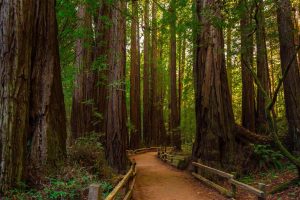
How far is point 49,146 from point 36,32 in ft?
8.29

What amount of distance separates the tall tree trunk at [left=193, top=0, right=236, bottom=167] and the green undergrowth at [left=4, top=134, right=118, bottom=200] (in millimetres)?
5320

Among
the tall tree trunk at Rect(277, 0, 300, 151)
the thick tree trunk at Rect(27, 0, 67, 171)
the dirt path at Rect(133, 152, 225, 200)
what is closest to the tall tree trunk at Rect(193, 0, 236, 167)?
the dirt path at Rect(133, 152, 225, 200)

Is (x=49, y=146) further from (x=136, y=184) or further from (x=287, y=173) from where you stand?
(x=287, y=173)

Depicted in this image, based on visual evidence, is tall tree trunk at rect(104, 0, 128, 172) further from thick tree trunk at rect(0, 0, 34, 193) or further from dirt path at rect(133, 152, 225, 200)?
thick tree trunk at rect(0, 0, 34, 193)

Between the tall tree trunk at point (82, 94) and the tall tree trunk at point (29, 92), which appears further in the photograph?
the tall tree trunk at point (82, 94)

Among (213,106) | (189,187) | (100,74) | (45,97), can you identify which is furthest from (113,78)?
(45,97)

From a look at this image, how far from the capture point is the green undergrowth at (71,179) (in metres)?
6.20

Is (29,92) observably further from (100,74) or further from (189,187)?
(100,74)

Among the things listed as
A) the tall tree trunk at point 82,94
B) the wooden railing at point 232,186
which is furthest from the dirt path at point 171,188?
the tall tree trunk at point 82,94

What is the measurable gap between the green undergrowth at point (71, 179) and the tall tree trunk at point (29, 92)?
9.6 inches

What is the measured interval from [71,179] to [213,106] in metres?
7.27

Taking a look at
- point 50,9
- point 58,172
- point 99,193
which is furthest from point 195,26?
point 99,193

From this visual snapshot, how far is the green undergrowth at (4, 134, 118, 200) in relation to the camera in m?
6.20

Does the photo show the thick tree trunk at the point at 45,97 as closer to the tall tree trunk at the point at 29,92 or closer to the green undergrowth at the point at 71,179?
the tall tree trunk at the point at 29,92
